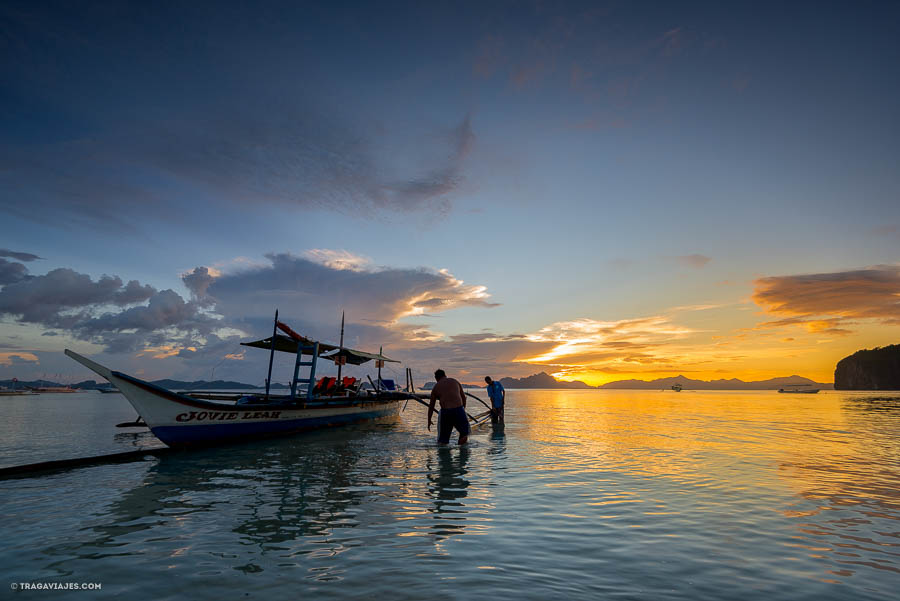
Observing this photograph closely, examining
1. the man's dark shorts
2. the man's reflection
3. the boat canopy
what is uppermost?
the boat canopy

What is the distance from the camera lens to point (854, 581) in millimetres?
5141

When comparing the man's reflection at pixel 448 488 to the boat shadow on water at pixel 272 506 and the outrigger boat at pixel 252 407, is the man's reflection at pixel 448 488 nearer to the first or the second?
the boat shadow on water at pixel 272 506

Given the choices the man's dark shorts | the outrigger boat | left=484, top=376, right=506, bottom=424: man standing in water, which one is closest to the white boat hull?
the outrigger boat

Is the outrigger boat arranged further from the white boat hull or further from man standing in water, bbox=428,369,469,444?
man standing in water, bbox=428,369,469,444

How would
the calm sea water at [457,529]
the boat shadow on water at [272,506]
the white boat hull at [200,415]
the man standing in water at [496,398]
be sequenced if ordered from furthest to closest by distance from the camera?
the man standing in water at [496,398]
the white boat hull at [200,415]
the boat shadow on water at [272,506]
the calm sea water at [457,529]

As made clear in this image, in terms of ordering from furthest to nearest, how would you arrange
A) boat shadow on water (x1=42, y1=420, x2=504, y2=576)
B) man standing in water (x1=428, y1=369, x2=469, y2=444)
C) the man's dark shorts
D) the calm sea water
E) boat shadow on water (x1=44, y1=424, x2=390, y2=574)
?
the man's dark shorts → man standing in water (x1=428, y1=369, x2=469, y2=444) → boat shadow on water (x1=44, y1=424, x2=390, y2=574) → boat shadow on water (x1=42, y1=420, x2=504, y2=576) → the calm sea water

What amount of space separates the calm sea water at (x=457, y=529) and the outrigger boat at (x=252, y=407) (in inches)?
63.9

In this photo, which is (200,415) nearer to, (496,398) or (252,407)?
(252,407)

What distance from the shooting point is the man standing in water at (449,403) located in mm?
16250

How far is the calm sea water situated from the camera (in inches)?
195

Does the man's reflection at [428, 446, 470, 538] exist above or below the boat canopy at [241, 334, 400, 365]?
below

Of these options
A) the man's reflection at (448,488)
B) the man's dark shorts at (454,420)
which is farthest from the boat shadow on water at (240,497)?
the man's dark shorts at (454,420)

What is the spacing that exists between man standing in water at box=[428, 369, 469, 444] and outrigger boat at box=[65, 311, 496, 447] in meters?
7.89

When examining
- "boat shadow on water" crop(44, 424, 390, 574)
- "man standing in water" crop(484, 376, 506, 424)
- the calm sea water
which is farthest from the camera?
"man standing in water" crop(484, 376, 506, 424)
